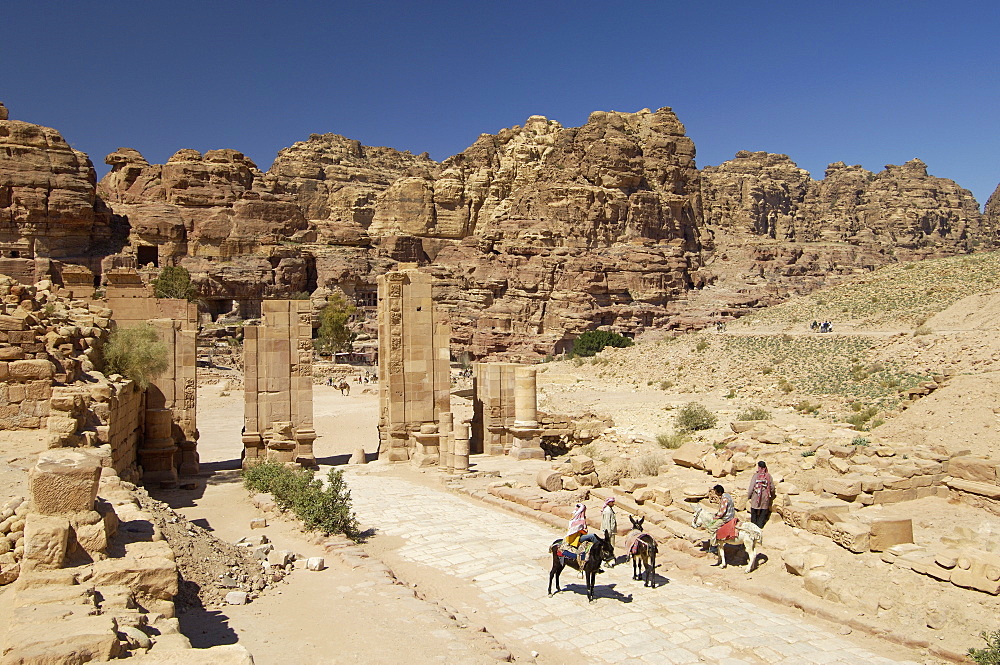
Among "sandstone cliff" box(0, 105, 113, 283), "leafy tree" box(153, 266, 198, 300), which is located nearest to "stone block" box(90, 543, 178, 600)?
"leafy tree" box(153, 266, 198, 300)

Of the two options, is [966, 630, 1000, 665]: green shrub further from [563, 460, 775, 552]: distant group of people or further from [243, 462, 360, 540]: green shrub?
[243, 462, 360, 540]: green shrub

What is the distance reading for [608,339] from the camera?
5800 cm

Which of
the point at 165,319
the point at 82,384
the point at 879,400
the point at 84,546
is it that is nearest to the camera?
the point at 84,546

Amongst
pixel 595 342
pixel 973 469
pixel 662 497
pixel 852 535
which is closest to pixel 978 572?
pixel 852 535

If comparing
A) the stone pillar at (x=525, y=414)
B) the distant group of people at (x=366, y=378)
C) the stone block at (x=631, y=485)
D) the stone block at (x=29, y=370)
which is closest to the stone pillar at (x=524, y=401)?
the stone pillar at (x=525, y=414)

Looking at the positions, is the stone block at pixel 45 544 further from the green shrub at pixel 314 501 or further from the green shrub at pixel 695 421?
the green shrub at pixel 695 421

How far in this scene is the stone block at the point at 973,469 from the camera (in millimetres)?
11781

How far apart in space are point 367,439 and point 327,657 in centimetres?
1928

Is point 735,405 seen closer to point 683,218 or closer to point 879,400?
point 879,400

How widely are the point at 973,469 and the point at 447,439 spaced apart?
35.7ft

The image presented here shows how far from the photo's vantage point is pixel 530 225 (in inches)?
2948

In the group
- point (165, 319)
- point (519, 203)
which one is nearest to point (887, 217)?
point (519, 203)

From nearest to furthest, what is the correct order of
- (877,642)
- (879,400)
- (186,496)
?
(877,642), (186,496), (879,400)

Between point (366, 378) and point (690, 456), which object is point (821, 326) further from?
point (690, 456)
